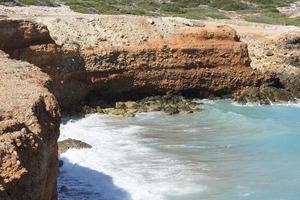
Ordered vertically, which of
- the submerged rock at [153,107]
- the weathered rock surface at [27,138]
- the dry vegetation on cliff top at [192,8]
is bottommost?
the submerged rock at [153,107]

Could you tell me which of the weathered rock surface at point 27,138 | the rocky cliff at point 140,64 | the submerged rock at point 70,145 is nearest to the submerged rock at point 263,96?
the rocky cliff at point 140,64

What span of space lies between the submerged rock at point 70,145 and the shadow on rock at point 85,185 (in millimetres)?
1420

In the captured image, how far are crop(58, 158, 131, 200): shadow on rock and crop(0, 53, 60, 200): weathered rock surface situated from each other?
133 inches

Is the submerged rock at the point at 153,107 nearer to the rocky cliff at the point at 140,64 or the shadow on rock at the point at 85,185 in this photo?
the rocky cliff at the point at 140,64

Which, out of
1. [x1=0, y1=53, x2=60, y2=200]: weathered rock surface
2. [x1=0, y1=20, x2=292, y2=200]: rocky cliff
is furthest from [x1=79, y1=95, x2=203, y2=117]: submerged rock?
[x1=0, y1=53, x2=60, y2=200]: weathered rock surface

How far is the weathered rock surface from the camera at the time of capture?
8.61 m

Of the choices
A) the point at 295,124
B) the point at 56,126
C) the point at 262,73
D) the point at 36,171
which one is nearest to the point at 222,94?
the point at 262,73

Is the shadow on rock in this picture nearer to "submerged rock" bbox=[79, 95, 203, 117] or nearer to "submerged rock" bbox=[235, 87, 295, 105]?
"submerged rock" bbox=[79, 95, 203, 117]

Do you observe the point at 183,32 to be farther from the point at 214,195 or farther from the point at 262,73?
the point at 214,195

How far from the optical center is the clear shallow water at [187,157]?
640 inches

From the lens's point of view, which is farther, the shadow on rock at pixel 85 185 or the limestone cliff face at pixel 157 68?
the limestone cliff face at pixel 157 68

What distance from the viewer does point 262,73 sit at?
31.1 meters

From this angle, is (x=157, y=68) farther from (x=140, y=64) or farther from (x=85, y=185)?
(x=85, y=185)

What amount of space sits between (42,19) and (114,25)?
3678mm
